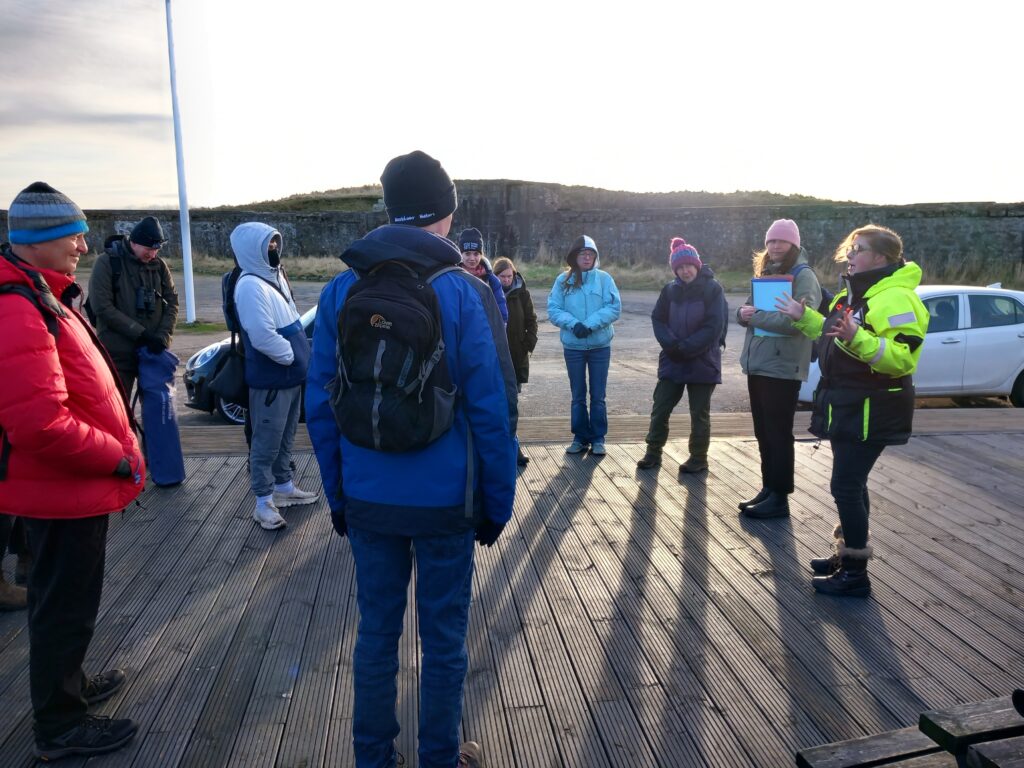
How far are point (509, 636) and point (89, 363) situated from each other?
6.66 ft

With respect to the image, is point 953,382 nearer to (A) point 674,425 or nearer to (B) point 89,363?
(A) point 674,425

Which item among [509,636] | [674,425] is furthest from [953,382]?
[509,636]

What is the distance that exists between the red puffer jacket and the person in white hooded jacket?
1.81 metres

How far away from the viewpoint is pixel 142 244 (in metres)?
5.38

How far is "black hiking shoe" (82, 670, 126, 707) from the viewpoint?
2994 millimetres

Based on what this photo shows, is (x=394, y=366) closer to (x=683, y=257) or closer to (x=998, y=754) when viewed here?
(x=998, y=754)

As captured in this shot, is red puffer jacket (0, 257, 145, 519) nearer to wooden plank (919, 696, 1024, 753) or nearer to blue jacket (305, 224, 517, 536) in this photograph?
blue jacket (305, 224, 517, 536)

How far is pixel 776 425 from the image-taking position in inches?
198

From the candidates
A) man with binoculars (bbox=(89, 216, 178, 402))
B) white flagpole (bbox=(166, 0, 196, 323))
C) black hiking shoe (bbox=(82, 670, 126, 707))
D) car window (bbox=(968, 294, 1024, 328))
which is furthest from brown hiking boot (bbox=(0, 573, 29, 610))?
white flagpole (bbox=(166, 0, 196, 323))

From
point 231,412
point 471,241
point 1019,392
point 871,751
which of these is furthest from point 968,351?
point 871,751

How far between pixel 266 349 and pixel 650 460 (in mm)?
3091

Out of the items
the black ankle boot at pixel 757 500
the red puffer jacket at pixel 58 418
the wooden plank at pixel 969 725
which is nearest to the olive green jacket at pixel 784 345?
the black ankle boot at pixel 757 500

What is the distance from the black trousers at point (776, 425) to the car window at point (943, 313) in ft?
18.5

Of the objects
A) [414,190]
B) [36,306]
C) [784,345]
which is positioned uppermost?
[414,190]
